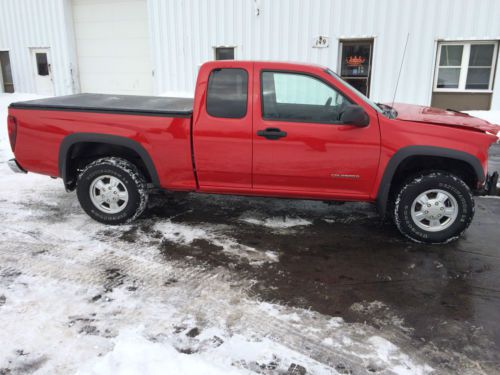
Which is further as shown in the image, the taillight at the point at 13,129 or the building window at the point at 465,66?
the building window at the point at 465,66

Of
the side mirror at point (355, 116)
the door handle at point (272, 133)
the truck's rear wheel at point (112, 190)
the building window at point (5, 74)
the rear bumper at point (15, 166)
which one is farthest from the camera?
the building window at point (5, 74)

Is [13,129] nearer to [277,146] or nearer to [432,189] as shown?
[277,146]

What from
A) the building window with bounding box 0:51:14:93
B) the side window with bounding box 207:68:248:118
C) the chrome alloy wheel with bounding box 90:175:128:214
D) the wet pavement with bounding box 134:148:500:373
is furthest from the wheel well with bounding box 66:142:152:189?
the building window with bounding box 0:51:14:93

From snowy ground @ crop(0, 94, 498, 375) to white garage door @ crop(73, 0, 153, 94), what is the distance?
10583 millimetres

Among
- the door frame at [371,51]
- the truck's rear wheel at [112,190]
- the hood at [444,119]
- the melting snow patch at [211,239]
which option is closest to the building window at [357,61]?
the door frame at [371,51]

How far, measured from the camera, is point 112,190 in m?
4.84

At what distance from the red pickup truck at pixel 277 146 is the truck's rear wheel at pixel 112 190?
1 centimetres

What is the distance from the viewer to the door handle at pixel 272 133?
14.3ft

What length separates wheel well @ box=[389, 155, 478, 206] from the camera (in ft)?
14.4

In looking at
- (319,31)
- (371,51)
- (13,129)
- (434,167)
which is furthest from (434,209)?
(319,31)

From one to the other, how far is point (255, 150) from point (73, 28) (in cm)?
1333

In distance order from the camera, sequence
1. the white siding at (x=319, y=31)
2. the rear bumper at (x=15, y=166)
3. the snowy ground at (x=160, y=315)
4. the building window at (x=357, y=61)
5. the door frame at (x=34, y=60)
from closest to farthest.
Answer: the snowy ground at (x=160, y=315)
the rear bumper at (x=15, y=166)
the white siding at (x=319, y=31)
the building window at (x=357, y=61)
the door frame at (x=34, y=60)

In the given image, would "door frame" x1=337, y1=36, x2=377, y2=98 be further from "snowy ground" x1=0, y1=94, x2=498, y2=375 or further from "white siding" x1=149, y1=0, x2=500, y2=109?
"snowy ground" x1=0, y1=94, x2=498, y2=375

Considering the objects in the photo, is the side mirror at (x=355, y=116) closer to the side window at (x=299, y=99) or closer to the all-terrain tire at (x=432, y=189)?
the side window at (x=299, y=99)
